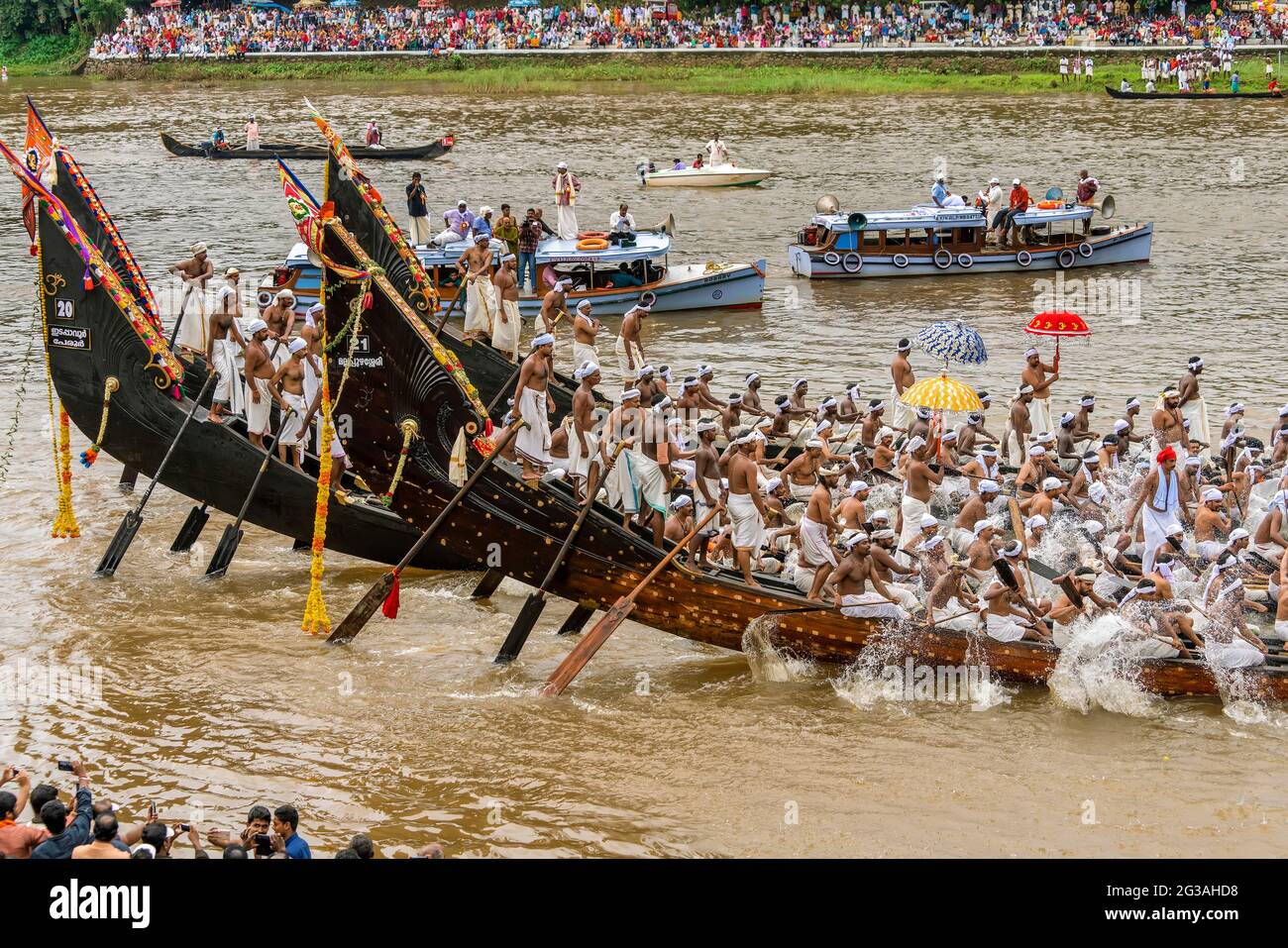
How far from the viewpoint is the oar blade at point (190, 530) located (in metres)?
18.0

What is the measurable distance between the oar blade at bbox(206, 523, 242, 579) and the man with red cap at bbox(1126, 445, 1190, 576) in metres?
9.62

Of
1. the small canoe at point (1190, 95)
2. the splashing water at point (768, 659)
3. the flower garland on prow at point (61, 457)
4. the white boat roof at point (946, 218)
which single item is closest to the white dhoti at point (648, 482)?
the splashing water at point (768, 659)

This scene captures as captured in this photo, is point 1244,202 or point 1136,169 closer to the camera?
point 1244,202

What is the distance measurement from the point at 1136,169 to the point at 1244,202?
4519mm

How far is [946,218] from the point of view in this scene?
30016 millimetres

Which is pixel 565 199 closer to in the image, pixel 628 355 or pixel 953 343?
pixel 628 355

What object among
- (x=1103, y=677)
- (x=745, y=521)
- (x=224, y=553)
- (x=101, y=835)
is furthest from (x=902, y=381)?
(x=101, y=835)

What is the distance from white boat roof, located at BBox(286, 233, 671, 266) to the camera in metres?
26.2

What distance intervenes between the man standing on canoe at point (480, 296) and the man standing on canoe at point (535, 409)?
3.20 m

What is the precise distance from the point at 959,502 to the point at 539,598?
574cm

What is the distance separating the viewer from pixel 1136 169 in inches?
1633

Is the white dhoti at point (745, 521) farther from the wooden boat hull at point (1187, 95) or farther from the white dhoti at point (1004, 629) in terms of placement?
the wooden boat hull at point (1187, 95)

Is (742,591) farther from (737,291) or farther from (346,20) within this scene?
(346,20)
